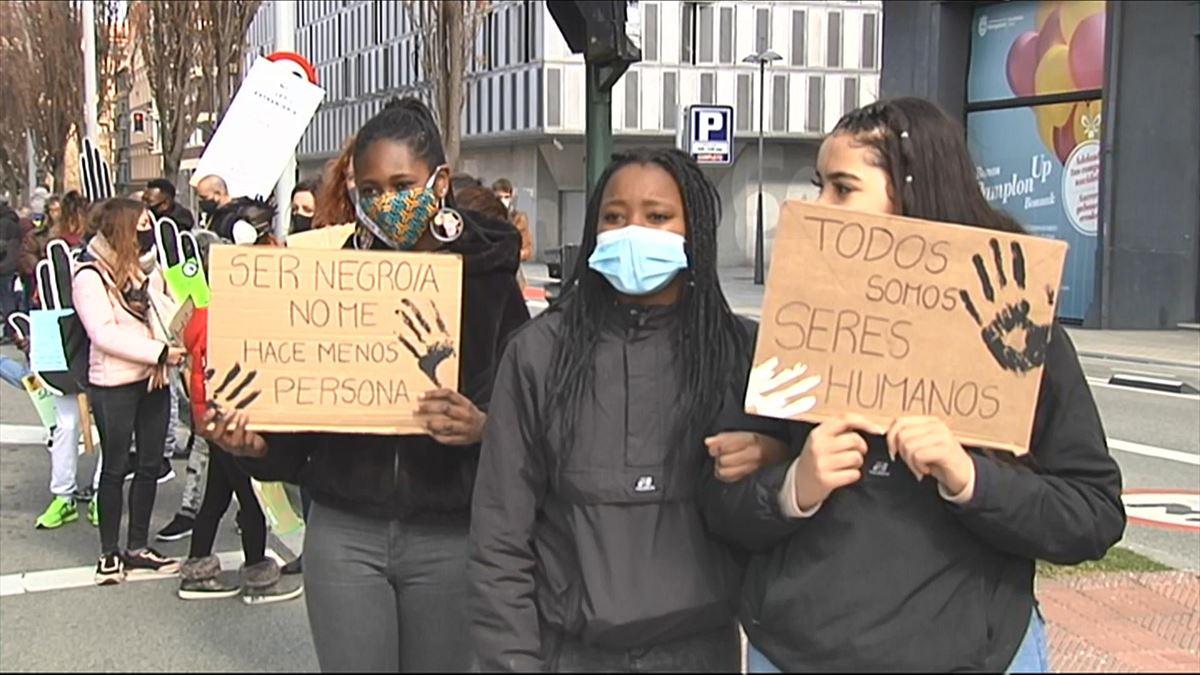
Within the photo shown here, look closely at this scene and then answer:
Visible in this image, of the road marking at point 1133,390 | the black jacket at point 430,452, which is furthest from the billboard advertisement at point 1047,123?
the black jacket at point 430,452

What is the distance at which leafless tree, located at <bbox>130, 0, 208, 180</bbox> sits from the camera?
22656 millimetres

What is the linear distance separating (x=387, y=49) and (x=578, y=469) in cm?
5188

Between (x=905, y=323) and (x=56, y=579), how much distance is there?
17.5 ft

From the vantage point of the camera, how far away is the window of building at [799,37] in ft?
142

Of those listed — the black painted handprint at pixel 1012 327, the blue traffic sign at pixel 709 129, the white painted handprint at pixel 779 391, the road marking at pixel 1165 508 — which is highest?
the blue traffic sign at pixel 709 129

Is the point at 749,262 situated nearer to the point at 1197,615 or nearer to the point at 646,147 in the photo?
the point at 1197,615

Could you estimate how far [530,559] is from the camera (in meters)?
2.35

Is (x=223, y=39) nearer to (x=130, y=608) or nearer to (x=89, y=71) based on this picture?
(x=89, y=71)

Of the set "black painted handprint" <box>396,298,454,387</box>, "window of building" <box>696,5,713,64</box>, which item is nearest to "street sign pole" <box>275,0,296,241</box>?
"black painted handprint" <box>396,298,454,387</box>

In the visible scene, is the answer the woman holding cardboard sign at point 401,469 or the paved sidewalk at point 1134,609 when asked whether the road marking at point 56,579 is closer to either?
the woman holding cardboard sign at point 401,469

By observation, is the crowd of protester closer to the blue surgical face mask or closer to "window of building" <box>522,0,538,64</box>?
the blue surgical face mask

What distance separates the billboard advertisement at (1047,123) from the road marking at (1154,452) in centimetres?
906

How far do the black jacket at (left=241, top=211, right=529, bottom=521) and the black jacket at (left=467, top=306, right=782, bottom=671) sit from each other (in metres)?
0.53

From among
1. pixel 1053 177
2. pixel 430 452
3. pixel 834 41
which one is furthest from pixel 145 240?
pixel 834 41
